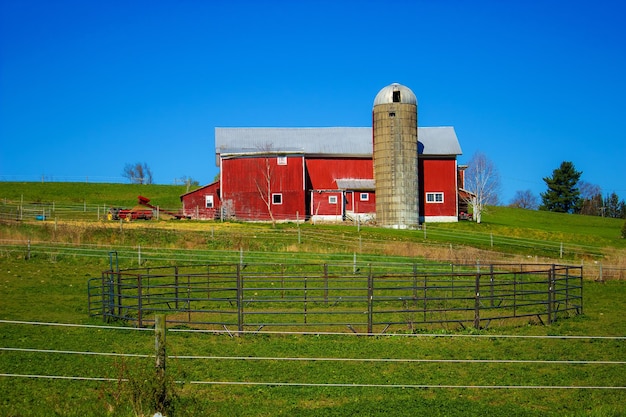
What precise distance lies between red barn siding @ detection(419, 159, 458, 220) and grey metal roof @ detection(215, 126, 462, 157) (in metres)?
0.88

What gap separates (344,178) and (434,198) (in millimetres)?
7216

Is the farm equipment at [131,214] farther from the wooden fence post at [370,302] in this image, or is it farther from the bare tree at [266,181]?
the wooden fence post at [370,302]

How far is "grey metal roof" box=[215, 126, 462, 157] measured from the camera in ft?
189

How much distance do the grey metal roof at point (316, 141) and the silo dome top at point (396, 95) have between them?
426cm

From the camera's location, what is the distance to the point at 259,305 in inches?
988

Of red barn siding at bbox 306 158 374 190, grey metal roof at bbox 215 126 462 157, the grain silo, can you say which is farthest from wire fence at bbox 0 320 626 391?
grey metal roof at bbox 215 126 462 157

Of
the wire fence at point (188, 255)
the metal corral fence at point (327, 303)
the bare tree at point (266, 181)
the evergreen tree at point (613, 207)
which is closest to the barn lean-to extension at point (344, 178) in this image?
the bare tree at point (266, 181)

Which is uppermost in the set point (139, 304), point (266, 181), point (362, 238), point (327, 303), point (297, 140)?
point (297, 140)

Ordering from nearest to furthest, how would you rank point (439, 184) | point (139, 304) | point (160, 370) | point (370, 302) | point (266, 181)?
point (160, 370) < point (370, 302) < point (139, 304) < point (266, 181) < point (439, 184)

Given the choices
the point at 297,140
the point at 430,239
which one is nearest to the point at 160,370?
the point at 430,239

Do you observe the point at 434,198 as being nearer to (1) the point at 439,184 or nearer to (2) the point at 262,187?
(1) the point at 439,184

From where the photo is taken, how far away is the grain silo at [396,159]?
54.8 metres

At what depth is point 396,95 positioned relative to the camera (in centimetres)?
5631

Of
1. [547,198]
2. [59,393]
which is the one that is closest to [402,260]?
[59,393]
